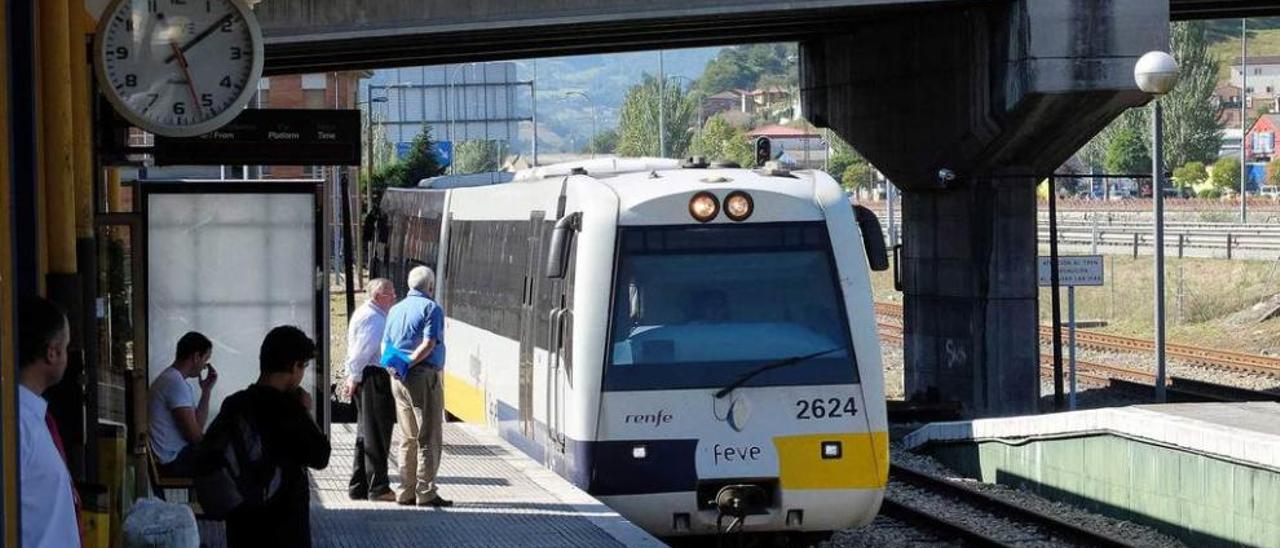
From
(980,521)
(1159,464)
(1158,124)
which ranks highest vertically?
(1158,124)

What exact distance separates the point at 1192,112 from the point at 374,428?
9350cm

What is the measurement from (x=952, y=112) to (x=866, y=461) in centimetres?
1530

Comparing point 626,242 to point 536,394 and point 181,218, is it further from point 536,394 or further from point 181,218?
point 181,218

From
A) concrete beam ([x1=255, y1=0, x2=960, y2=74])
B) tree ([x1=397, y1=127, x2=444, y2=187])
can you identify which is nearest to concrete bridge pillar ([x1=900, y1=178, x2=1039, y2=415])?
concrete beam ([x1=255, y1=0, x2=960, y2=74])

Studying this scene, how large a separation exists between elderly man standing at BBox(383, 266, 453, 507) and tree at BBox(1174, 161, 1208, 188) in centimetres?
8851

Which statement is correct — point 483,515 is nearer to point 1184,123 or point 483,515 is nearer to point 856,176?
point 1184,123

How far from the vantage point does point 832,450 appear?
1259 cm

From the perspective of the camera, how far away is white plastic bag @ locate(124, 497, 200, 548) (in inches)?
295

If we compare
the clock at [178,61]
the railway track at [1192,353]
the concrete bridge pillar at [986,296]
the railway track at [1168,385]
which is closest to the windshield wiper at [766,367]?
the clock at [178,61]

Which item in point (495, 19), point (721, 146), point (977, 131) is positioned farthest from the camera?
point (721, 146)

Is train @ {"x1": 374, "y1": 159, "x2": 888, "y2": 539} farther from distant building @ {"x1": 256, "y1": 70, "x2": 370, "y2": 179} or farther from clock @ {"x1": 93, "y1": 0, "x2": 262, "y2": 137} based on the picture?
distant building @ {"x1": 256, "y1": 70, "x2": 370, "y2": 179}

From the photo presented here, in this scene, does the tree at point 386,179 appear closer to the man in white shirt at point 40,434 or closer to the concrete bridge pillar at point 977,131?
the concrete bridge pillar at point 977,131

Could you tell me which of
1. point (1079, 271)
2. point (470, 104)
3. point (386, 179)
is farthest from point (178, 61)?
point (470, 104)

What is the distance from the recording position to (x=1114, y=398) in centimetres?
2778
